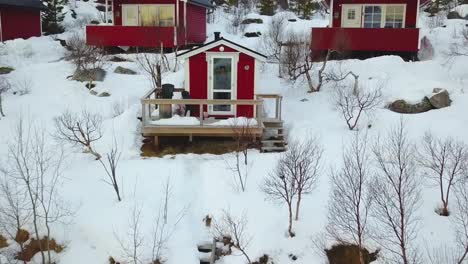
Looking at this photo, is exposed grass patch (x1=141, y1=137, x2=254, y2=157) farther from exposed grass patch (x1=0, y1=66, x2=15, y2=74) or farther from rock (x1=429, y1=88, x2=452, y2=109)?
exposed grass patch (x1=0, y1=66, x2=15, y2=74)

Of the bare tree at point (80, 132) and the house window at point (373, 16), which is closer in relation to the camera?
the bare tree at point (80, 132)

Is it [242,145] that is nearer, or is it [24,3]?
[242,145]

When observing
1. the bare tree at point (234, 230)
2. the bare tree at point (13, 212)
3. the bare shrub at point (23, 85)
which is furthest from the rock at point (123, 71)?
the bare tree at point (234, 230)

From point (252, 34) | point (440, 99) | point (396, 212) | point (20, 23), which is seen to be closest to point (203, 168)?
point (396, 212)

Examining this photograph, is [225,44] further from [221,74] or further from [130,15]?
[130,15]

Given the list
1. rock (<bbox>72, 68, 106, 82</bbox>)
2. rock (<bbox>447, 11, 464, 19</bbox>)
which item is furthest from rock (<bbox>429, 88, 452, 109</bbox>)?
rock (<bbox>447, 11, 464, 19</bbox>)

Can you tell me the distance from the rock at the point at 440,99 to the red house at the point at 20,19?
21195 mm

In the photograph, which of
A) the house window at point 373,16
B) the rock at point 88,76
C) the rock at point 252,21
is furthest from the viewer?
the rock at point 252,21

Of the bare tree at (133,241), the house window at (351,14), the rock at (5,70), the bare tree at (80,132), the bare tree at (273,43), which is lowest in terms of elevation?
the bare tree at (133,241)

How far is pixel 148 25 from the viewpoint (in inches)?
948

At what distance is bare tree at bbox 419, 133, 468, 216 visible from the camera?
30.9ft

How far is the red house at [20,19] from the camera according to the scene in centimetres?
2458

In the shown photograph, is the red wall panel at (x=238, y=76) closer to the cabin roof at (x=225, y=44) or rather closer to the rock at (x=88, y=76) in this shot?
the cabin roof at (x=225, y=44)

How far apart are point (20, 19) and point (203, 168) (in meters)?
19.2
